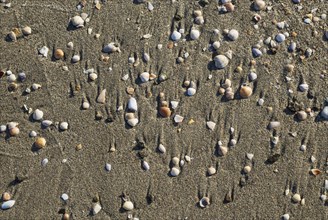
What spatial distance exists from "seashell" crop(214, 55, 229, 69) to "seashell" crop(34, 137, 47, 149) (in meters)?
1.35

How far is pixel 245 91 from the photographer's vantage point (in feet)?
9.82

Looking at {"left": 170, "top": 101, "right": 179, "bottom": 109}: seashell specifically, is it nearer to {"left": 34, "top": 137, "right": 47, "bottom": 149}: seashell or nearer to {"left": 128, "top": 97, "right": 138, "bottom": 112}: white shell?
{"left": 128, "top": 97, "right": 138, "bottom": 112}: white shell

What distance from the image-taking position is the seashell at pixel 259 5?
3.09 m

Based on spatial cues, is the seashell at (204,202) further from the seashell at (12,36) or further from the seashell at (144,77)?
the seashell at (12,36)

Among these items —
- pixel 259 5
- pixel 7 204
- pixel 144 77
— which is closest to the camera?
Result: pixel 7 204

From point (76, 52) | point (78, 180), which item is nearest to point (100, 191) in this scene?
point (78, 180)

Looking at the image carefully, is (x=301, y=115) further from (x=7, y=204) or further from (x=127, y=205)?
(x=7, y=204)

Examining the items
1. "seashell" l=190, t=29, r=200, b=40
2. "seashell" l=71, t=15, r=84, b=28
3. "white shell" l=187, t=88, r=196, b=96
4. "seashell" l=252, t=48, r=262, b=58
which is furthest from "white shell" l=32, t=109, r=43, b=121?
"seashell" l=252, t=48, r=262, b=58

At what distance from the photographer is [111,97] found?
2998 millimetres

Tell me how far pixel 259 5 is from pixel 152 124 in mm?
1188

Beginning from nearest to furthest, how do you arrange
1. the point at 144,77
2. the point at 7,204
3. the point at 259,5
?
the point at 7,204, the point at 144,77, the point at 259,5

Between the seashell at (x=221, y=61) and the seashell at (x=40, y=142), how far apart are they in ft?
4.41

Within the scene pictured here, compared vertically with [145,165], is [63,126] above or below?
above

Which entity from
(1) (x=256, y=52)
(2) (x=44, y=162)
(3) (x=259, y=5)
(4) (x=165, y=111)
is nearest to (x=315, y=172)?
(1) (x=256, y=52)
